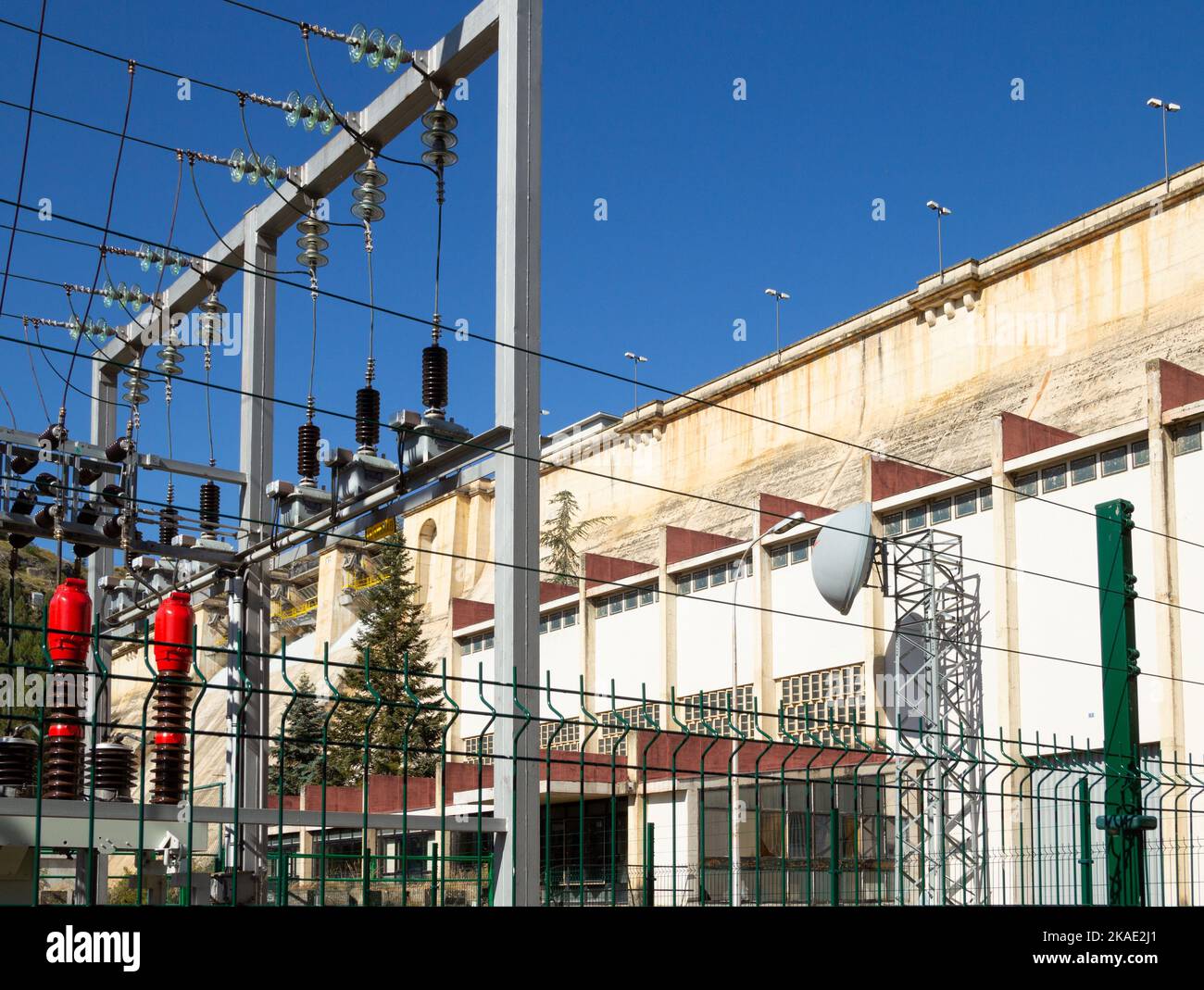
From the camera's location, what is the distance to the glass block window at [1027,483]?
38.5 metres

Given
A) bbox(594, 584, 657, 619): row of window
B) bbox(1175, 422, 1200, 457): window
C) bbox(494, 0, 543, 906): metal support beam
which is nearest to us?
bbox(494, 0, 543, 906): metal support beam

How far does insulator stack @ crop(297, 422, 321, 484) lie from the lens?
44.0ft

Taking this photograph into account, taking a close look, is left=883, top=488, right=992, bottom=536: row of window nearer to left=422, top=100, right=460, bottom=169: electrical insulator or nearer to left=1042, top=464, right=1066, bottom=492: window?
left=1042, top=464, right=1066, bottom=492: window

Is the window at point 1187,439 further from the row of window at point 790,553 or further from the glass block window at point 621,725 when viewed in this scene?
the glass block window at point 621,725

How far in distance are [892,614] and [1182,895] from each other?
569 inches

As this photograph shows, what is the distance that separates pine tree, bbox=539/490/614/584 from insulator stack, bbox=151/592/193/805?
6425 centimetres

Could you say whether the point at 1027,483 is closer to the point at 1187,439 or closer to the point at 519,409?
the point at 1187,439

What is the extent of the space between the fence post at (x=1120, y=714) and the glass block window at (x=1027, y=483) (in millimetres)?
25752

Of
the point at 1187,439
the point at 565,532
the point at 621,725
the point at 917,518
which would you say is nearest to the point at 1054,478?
the point at 1187,439

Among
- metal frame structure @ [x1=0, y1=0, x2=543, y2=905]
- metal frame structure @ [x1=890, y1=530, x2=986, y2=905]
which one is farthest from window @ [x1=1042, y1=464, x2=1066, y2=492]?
metal frame structure @ [x1=0, y1=0, x2=543, y2=905]

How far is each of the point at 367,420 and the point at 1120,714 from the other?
6.94 metres

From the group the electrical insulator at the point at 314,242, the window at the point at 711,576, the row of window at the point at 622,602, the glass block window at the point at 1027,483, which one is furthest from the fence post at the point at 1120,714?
the row of window at the point at 622,602

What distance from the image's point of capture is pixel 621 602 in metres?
53.7
